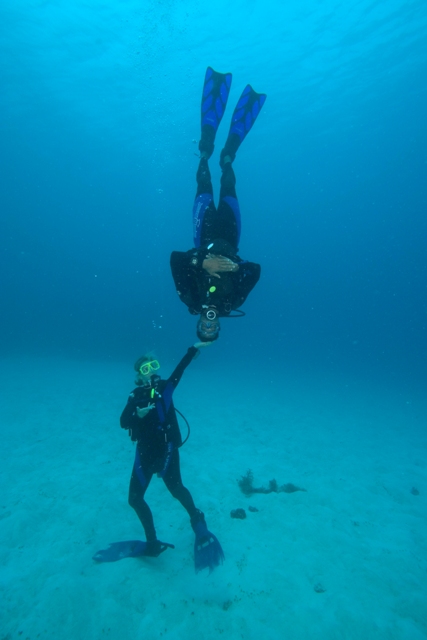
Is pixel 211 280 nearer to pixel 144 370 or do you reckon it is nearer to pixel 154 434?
pixel 144 370

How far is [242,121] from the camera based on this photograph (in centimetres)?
650

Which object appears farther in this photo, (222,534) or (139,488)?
(222,534)

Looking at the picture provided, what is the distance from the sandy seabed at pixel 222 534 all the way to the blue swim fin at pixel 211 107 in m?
7.01

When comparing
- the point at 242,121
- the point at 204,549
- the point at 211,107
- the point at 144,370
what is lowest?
the point at 204,549

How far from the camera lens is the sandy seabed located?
399 cm

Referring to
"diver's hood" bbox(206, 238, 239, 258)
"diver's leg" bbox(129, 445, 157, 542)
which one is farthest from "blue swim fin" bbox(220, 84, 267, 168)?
Answer: "diver's leg" bbox(129, 445, 157, 542)

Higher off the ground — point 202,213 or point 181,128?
point 181,128

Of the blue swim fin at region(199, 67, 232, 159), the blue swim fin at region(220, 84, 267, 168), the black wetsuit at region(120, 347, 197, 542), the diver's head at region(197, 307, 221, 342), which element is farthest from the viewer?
the blue swim fin at region(220, 84, 267, 168)

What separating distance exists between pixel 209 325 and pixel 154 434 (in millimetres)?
1804

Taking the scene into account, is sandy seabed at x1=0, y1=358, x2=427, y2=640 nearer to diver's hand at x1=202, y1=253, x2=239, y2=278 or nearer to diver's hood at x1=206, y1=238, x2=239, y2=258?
diver's hand at x1=202, y1=253, x2=239, y2=278

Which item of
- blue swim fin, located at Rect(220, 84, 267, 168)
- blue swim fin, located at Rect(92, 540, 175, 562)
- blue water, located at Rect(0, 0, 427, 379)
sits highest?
blue water, located at Rect(0, 0, 427, 379)

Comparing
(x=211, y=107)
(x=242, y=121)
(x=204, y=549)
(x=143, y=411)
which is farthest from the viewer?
(x=242, y=121)

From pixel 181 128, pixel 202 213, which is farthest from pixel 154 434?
pixel 181 128

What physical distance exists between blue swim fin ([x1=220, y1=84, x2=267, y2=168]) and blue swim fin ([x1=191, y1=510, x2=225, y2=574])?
633cm
